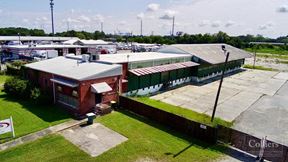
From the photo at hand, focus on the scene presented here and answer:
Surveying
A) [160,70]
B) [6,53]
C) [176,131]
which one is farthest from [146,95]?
[6,53]

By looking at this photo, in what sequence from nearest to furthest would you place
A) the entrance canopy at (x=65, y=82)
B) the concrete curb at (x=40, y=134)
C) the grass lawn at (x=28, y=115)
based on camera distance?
the concrete curb at (x=40, y=134), the grass lawn at (x=28, y=115), the entrance canopy at (x=65, y=82)

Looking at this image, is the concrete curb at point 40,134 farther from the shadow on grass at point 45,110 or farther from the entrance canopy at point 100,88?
the entrance canopy at point 100,88

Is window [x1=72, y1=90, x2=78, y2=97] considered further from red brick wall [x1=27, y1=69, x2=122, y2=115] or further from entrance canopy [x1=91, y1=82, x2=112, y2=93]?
entrance canopy [x1=91, y1=82, x2=112, y2=93]

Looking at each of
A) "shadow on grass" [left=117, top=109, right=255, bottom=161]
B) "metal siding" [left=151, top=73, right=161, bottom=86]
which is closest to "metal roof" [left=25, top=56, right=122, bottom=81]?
"shadow on grass" [left=117, top=109, right=255, bottom=161]

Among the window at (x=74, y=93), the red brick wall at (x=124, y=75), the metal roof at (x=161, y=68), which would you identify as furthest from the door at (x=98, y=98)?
the metal roof at (x=161, y=68)

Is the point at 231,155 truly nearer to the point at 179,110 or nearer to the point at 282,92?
the point at 179,110

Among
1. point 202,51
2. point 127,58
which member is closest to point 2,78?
point 127,58
